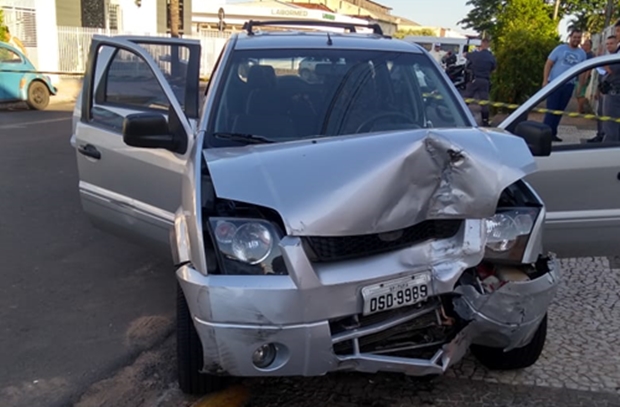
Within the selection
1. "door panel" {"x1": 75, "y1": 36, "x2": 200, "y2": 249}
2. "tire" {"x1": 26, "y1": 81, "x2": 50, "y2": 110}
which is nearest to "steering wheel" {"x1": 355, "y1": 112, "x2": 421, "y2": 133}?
"door panel" {"x1": 75, "y1": 36, "x2": 200, "y2": 249}

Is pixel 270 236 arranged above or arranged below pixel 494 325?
above

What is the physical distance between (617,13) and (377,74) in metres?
27.0

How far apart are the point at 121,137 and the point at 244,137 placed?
124cm

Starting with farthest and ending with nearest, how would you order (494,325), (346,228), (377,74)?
(377,74)
(494,325)
(346,228)

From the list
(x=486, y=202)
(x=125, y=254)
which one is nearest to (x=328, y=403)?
(x=486, y=202)

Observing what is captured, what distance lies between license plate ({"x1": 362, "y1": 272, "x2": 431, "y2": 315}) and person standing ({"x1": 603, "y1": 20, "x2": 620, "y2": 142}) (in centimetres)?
266

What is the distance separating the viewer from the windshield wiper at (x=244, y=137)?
3.36m

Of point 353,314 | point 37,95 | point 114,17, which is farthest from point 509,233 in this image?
point 114,17

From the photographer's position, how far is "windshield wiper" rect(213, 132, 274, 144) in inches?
132

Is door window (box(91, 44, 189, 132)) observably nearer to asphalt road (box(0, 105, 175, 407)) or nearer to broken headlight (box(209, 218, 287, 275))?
asphalt road (box(0, 105, 175, 407))

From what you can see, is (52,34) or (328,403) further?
(52,34)

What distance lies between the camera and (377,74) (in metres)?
4.08

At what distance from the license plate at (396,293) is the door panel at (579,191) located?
1.78 m

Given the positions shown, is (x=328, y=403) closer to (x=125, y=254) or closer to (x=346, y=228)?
(x=346, y=228)
